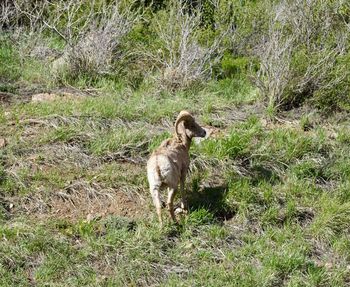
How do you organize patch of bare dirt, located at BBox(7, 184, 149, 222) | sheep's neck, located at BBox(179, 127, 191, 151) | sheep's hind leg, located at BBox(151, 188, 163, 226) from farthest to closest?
1. sheep's neck, located at BBox(179, 127, 191, 151)
2. patch of bare dirt, located at BBox(7, 184, 149, 222)
3. sheep's hind leg, located at BBox(151, 188, 163, 226)

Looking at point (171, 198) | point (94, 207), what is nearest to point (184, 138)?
point (171, 198)

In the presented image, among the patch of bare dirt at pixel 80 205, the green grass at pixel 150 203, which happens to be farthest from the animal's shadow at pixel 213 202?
the patch of bare dirt at pixel 80 205

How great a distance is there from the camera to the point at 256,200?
715cm

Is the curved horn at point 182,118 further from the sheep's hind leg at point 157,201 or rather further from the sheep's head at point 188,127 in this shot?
the sheep's hind leg at point 157,201

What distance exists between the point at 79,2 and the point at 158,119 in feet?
10.2

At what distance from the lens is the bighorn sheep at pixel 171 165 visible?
20.8 feet

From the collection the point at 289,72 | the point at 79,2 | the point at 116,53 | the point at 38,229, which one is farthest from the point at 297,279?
the point at 79,2

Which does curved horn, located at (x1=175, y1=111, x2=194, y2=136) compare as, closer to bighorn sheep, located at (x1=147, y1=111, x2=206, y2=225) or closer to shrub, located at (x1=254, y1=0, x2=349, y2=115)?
bighorn sheep, located at (x1=147, y1=111, x2=206, y2=225)

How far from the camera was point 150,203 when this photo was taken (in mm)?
6941

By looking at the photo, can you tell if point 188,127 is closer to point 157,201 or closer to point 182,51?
point 157,201

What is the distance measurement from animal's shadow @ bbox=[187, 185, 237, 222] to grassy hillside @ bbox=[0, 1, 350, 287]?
15 mm

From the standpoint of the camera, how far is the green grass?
238 inches

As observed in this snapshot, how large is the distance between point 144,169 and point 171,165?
1.11 meters

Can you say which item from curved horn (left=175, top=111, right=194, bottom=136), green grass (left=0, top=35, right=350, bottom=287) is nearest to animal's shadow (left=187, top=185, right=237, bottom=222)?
green grass (left=0, top=35, right=350, bottom=287)
